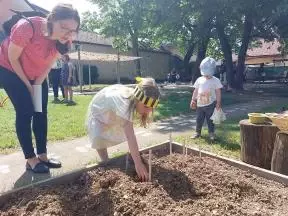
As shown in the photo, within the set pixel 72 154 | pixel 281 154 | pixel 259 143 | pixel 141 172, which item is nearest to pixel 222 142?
pixel 259 143

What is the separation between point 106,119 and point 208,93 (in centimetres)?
320

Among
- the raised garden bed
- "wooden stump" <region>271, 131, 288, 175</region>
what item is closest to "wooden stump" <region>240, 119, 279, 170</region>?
"wooden stump" <region>271, 131, 288, 175</region>

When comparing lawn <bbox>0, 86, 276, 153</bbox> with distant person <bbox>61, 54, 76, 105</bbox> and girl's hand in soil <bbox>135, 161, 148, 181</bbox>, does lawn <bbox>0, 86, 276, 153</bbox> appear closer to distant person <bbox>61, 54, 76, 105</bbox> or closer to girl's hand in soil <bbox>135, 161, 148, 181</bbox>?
distant person <bbox>61, 54, 76, 105</bbox>

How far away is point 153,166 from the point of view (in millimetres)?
3756

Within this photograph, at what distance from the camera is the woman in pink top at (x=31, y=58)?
3.56m

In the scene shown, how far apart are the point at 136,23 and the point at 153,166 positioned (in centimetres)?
1578

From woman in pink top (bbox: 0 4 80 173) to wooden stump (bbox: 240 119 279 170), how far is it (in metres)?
2.52

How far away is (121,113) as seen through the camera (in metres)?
3.50

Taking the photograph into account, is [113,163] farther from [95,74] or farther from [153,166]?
[95,74]

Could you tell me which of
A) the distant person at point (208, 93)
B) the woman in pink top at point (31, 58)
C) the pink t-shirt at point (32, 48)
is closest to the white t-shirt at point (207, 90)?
the distant person at point (208, 93)

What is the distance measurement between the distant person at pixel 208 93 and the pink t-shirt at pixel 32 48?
352cm

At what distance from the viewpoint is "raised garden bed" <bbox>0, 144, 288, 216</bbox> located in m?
2.89

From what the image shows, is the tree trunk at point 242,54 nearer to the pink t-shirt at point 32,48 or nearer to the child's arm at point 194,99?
the child's arm at point 194,99

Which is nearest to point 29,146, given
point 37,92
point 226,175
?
point 37,92
